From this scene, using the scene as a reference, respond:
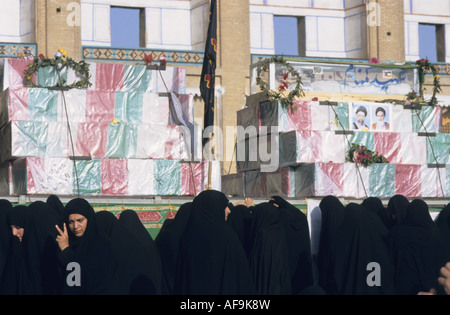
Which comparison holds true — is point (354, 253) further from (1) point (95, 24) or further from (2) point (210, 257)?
(1) point (95, 24)

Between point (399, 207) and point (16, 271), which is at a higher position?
point (399, 207)

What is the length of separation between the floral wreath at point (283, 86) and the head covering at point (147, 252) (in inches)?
378

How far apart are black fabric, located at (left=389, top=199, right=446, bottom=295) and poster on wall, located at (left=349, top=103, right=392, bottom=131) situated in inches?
358

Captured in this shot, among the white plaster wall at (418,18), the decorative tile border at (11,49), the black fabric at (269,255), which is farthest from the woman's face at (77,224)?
the white plaster wall at (418,18)

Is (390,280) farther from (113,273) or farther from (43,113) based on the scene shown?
(43,113)

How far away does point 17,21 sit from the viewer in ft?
80.9

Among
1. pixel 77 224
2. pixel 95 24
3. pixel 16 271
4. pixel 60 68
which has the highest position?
pixel 95 24

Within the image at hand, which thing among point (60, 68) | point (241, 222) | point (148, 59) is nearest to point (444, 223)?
point (241, 222)

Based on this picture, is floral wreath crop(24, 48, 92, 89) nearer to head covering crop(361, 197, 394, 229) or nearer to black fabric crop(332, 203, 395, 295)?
head covering crop(361, 197, 394, 229)

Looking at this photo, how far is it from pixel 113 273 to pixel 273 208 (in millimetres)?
2170

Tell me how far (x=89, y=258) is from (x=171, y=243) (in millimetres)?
1142

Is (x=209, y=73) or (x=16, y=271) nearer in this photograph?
(x=16, y=271)

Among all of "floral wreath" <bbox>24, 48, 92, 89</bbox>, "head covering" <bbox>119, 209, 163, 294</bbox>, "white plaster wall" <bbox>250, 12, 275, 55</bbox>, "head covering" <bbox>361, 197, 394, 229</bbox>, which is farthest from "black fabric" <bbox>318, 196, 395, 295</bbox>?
"white plaster wall" <bbox>250, 12, 275, 55</bbox>
